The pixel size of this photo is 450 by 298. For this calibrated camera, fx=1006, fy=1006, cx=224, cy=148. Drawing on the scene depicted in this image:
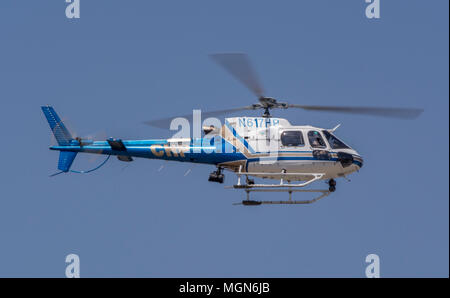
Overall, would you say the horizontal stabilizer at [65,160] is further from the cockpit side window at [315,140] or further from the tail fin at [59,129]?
the cockpit side window at [315,140]

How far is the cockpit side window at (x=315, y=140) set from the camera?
25172 millimetres

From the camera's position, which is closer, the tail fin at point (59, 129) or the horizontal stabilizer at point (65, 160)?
the horizontal stabilizer at point (65, 160)

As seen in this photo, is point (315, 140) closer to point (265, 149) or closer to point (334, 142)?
point (334, 142)

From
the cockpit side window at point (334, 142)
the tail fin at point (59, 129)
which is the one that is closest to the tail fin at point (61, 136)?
the tail fin at point (59, 129)

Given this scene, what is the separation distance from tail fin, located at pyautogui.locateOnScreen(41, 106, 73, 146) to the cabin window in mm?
5534

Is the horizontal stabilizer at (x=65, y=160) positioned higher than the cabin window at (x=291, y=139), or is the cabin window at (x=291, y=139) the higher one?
the cabin window at (x=291, y=139)

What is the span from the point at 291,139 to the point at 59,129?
19.8 ft

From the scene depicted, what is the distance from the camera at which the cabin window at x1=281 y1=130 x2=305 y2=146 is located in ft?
82.4

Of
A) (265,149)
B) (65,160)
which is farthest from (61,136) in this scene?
(265,149)

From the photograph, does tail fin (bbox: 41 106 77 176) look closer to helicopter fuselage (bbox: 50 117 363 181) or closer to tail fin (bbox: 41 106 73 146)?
tail fin (bbox: 41 106 73 146)

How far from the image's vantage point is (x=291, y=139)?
25156 mm
